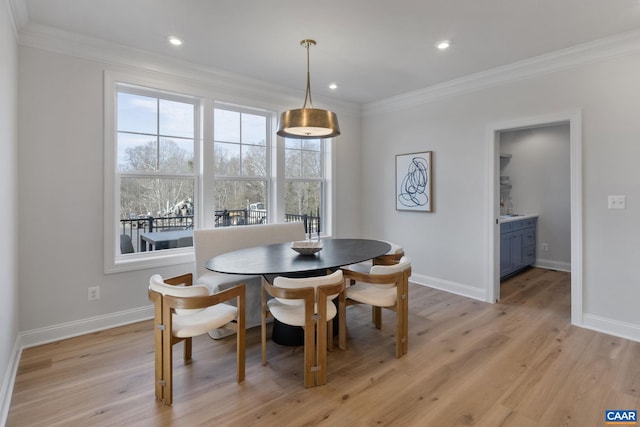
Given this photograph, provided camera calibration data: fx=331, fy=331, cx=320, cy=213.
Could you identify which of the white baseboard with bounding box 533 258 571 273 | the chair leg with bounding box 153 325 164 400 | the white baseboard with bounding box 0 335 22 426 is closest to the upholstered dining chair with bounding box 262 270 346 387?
the chair leg with bounding box 153 325 164 400

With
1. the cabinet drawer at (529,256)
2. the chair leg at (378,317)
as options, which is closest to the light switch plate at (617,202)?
the chair leg at (378,317)

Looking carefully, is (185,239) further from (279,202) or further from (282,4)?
(282,4)

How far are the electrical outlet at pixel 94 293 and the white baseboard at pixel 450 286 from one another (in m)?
3.76

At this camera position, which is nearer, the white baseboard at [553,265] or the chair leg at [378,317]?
the chair leg at [378,317]

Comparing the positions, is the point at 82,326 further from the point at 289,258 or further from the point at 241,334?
the point at 289,258

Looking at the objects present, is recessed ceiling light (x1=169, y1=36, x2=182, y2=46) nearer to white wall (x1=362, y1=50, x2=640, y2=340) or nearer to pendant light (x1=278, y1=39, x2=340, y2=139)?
pendant light (x1=278, y1=39, x2=340, y2=139)

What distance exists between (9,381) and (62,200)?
1.43 metres

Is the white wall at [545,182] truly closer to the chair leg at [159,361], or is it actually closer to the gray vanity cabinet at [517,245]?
the gray vanity cabinet at [517,245]

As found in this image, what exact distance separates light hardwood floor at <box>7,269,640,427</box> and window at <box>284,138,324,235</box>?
6.25 feet

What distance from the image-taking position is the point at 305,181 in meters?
4.72

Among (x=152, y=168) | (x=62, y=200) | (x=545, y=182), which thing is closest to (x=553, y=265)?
(x=545, y=182)

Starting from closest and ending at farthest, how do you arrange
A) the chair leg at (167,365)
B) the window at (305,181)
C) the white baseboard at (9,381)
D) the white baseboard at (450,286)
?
the white baseboard at (9,381) < the chair leg at (167,365) < the white baseboard at (450,286) < the window at (305,181)

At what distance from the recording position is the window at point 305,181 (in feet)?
15.0

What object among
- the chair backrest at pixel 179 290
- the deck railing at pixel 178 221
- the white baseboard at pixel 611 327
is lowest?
A: the white baseboard at pixel 611 327
